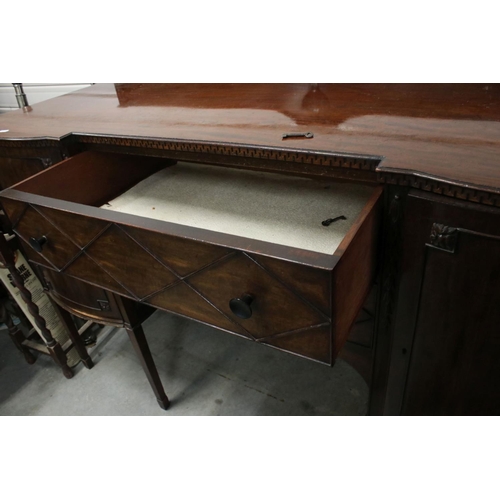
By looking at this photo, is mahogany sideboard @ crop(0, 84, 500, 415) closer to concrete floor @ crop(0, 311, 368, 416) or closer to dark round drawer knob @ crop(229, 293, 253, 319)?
dark round drawer knob @ crop(229, 293, 253, 319)

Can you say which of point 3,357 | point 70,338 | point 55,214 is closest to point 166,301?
point 55,214

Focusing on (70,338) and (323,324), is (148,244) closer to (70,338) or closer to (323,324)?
(323,324)

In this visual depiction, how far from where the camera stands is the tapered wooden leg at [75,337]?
3.77 feet

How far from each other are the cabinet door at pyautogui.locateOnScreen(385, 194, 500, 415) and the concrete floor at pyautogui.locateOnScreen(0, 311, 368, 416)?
0.36m

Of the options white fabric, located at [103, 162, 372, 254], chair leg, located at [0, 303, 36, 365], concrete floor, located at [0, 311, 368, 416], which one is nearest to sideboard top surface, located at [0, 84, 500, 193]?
white fabric, located at [103, 162, 372, 254]

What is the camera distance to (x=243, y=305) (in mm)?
562


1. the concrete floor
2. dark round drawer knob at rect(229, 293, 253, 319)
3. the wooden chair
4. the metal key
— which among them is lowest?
the concrete floor

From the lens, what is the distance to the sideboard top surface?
59 centimetres

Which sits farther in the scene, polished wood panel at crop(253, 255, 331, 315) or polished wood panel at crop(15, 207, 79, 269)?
polished wood panel at crop(15, 207, 79, 269)

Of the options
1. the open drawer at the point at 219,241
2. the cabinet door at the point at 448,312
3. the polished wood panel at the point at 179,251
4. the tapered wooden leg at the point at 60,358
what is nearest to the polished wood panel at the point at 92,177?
the open drawer at the point at 219,241

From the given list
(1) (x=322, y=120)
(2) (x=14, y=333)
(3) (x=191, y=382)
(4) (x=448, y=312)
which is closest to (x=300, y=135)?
(1) (x=322, y=120)

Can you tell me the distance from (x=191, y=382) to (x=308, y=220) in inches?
26.9

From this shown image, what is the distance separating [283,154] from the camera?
65cm

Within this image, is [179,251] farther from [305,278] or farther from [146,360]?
[146,360]
